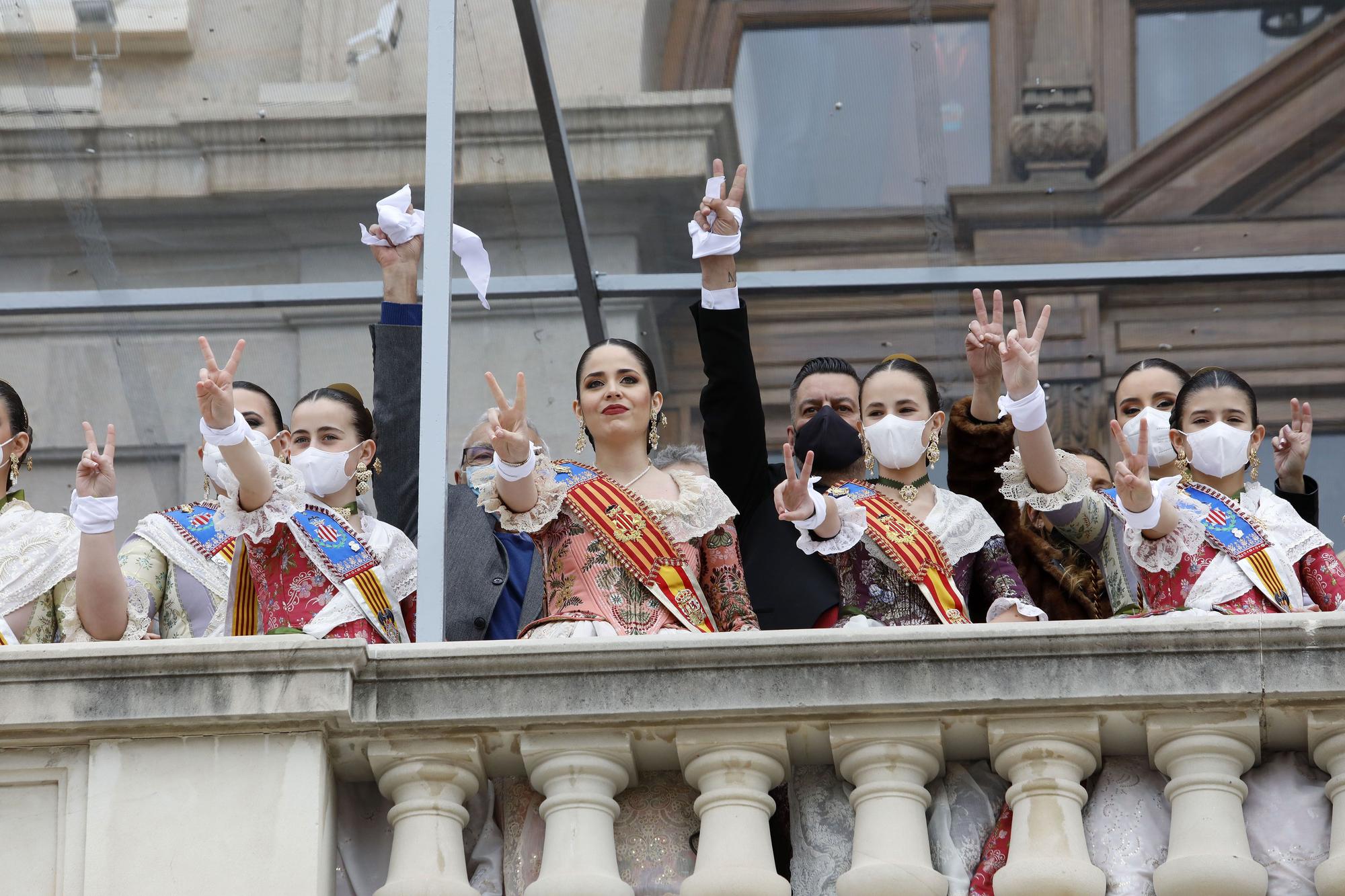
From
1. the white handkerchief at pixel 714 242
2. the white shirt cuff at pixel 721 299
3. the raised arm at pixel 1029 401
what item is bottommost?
the raised arm at pixel 1029 401

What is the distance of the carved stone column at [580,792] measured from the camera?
177 inches

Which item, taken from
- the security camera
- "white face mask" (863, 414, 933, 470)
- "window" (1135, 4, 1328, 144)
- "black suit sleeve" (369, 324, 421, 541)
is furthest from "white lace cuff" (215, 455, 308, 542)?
"window" (1135, 4, 1328, 144)

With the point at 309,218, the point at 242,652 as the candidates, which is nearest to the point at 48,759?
the point at 242,652

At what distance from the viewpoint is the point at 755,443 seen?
5.83m

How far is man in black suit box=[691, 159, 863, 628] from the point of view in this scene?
18.2 ft

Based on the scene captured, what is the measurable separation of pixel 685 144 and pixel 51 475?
100 inches

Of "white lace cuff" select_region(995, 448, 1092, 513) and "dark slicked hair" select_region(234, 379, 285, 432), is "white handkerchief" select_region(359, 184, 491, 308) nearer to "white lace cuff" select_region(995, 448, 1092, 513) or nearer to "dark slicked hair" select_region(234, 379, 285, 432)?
"dark slicked hair" select_region(234, 379, 285, 432)

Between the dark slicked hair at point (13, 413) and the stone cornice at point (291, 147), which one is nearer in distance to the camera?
the dark slicked hair at point (13, 413)

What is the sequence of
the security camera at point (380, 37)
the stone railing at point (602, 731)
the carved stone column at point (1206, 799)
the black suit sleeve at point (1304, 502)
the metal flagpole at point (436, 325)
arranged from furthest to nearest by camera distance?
the security camera at point (380, 37) → the black suit sleeve at point (1304, 502) → the metal flagpole at point (436, 325) → the stone railing at point (602, 731) → the carved stone column at point (1206, 799)

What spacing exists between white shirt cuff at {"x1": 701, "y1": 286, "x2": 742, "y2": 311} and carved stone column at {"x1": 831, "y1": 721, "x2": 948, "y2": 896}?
4.75 ft

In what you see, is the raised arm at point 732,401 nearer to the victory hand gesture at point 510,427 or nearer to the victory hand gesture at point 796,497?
the victory hand gesture at point 796,497

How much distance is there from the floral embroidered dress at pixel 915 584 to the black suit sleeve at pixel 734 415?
0.34m

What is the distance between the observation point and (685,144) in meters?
8.49

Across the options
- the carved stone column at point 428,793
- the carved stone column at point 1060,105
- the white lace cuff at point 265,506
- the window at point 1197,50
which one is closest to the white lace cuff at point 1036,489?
the carved stone column at point 428,793
